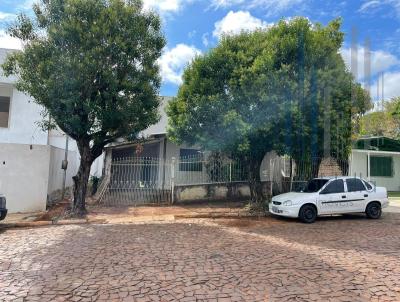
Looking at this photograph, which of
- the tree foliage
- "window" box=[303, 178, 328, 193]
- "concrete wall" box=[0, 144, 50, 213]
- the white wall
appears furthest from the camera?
the tree foliage

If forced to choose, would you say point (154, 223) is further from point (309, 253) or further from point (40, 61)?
point (40, 61)

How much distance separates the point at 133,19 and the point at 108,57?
1.56 m

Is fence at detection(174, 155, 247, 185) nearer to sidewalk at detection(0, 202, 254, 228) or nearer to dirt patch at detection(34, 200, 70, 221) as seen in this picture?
sidewalk at detection(0, 202, 254, 228)

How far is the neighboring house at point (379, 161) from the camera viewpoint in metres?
22.2

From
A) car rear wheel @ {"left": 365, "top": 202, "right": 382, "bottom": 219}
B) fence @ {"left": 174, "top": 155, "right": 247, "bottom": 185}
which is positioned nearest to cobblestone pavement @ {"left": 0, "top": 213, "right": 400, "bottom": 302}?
car rear wheel @ {"left": 365, "top": 202, "right": 382, "bottom": 219}

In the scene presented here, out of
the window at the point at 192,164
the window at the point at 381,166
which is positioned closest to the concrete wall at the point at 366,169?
the window at the point at 381,166

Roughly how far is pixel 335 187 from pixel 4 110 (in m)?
16.0

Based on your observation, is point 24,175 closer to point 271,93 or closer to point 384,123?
point 271,93

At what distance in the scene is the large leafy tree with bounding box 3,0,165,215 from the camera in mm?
10578

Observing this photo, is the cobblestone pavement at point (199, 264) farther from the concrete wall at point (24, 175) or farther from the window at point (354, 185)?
the concrete wall at point (24, 175)

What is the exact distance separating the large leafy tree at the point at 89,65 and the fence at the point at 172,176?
3.46 m

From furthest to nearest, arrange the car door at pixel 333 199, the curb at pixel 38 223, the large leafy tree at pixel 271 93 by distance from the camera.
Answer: the car door at pixel 333 199 → the large leafy tree at pixel 271 93 → the curb at pixel 38 223

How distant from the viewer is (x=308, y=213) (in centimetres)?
1117

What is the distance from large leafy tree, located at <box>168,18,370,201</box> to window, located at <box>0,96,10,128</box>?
10.0m
